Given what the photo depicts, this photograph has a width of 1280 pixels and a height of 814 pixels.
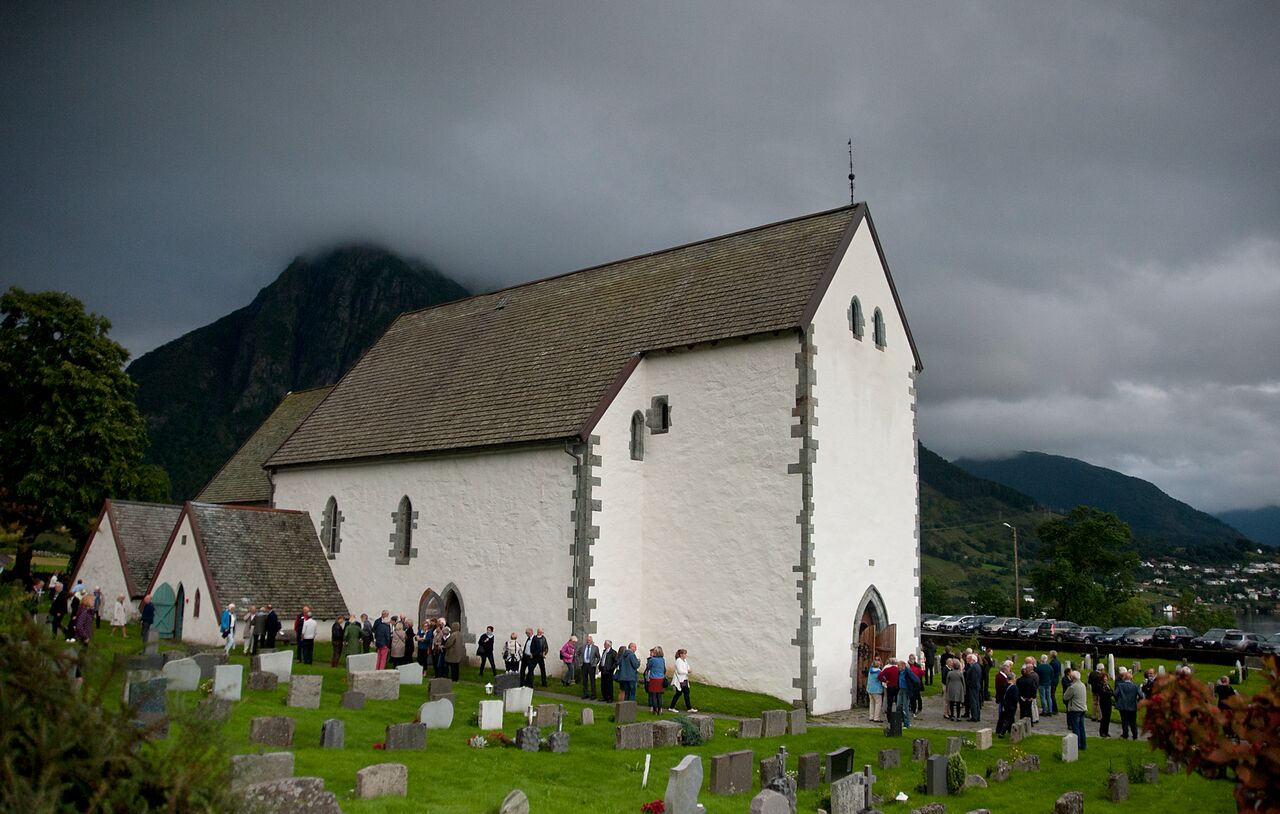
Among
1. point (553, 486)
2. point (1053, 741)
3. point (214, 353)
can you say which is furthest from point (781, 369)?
point (214, 353)

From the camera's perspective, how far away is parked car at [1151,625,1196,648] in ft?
165

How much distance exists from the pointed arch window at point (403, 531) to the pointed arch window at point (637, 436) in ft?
27.0

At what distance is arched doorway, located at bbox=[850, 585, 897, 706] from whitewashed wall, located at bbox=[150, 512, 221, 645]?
62.0 feet

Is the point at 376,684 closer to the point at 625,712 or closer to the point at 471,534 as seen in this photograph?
the point at 625,712

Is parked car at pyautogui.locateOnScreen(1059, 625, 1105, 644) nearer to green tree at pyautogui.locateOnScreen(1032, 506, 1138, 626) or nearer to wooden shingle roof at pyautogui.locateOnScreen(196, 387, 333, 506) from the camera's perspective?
green tree at pyautogui.locateOnScreen(1032, 506, 1138, 626)

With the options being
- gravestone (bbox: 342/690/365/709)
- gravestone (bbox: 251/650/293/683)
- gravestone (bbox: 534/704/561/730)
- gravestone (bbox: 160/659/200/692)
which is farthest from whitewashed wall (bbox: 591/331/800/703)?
gravestone (bbox: 160/659/200/692)

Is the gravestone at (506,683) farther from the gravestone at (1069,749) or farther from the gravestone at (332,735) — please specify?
the gravestone at (1069,749)

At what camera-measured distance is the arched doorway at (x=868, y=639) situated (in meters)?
25.4

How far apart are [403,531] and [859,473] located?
1512cm

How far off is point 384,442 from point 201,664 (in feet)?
44.4

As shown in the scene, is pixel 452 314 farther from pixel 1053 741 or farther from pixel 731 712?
pixel 1053 741

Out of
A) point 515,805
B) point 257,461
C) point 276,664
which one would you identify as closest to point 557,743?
point 515,805

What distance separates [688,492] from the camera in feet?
87.5

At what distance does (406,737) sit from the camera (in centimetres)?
1572
